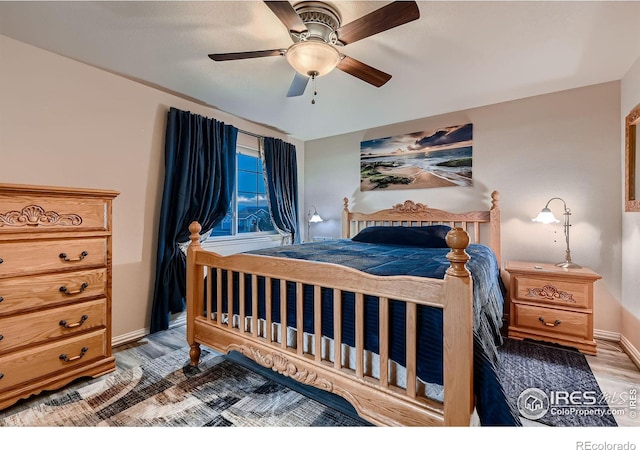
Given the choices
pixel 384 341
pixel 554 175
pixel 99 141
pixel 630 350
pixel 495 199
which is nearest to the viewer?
pixel 384 341

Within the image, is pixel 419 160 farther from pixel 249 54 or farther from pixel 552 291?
pixel 249 54

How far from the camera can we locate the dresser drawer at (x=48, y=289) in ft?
5.28

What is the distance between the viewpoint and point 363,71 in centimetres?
190

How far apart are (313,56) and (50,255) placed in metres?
1.98

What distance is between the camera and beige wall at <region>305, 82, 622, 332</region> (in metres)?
2.55

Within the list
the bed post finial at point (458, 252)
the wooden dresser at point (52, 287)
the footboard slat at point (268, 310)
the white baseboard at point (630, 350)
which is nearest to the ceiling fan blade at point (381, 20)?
the bed post finial at point (458, 252)

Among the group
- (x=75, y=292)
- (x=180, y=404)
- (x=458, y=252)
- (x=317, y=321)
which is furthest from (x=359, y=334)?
(x=75, y=292)

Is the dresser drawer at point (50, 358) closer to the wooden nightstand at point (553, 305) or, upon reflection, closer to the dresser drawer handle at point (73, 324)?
the dresser drawer handle at point (73, 324)

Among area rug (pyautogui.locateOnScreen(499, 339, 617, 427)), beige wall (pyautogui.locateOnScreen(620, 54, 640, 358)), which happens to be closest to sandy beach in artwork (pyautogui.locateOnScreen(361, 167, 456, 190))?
beige wall (pyautogui.locateOnScreen(620, 54, 640, 358))

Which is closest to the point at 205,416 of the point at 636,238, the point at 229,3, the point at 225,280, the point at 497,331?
the point at 225,280

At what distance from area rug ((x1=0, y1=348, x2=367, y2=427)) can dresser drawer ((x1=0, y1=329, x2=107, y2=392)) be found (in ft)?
0.51

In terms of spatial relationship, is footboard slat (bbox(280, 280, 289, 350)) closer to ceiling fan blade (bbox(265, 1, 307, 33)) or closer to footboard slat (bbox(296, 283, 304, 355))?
footboard slat (bbox(296, 283, 304, 355))

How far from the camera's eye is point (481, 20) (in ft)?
5.61

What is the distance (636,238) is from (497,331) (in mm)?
1594
